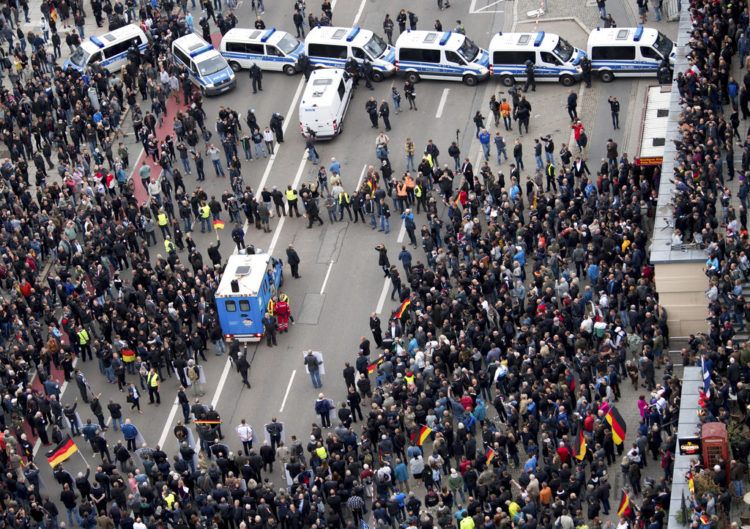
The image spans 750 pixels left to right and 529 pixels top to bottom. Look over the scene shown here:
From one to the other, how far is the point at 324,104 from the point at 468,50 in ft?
23.1

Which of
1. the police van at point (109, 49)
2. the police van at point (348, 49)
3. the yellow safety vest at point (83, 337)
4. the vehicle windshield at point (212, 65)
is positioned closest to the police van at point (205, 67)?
the vehicle windshield at point (212, 65)

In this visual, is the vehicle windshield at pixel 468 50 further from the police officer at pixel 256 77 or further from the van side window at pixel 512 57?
the police officer at pixel 256 77

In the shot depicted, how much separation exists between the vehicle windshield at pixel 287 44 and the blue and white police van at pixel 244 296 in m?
15.9

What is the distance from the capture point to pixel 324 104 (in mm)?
74125

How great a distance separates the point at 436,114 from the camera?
250 ft

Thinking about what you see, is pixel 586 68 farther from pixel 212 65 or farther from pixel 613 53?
pixel 212 65

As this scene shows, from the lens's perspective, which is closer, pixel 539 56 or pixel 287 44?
pixel 539 56

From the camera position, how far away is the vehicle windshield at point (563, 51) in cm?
7575

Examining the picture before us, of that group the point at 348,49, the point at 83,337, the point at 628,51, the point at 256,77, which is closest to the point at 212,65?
the point at 256,77

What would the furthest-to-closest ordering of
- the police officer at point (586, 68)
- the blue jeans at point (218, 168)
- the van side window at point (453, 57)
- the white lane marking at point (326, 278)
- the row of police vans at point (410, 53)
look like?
1. the van side window at point (453, 57)
2. the row of police vans at point (410, 53)
3. the police officer at point (586, 68)
4. the blue jeans at point (218, 168)
5. the white lane marking at point (326, 278)

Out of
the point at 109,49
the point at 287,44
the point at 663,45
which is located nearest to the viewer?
the point at 663,45

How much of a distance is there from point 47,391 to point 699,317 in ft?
71.1

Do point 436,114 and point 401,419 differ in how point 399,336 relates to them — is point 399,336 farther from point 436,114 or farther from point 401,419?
point 436,114

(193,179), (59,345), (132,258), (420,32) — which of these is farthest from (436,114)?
(59,345)
